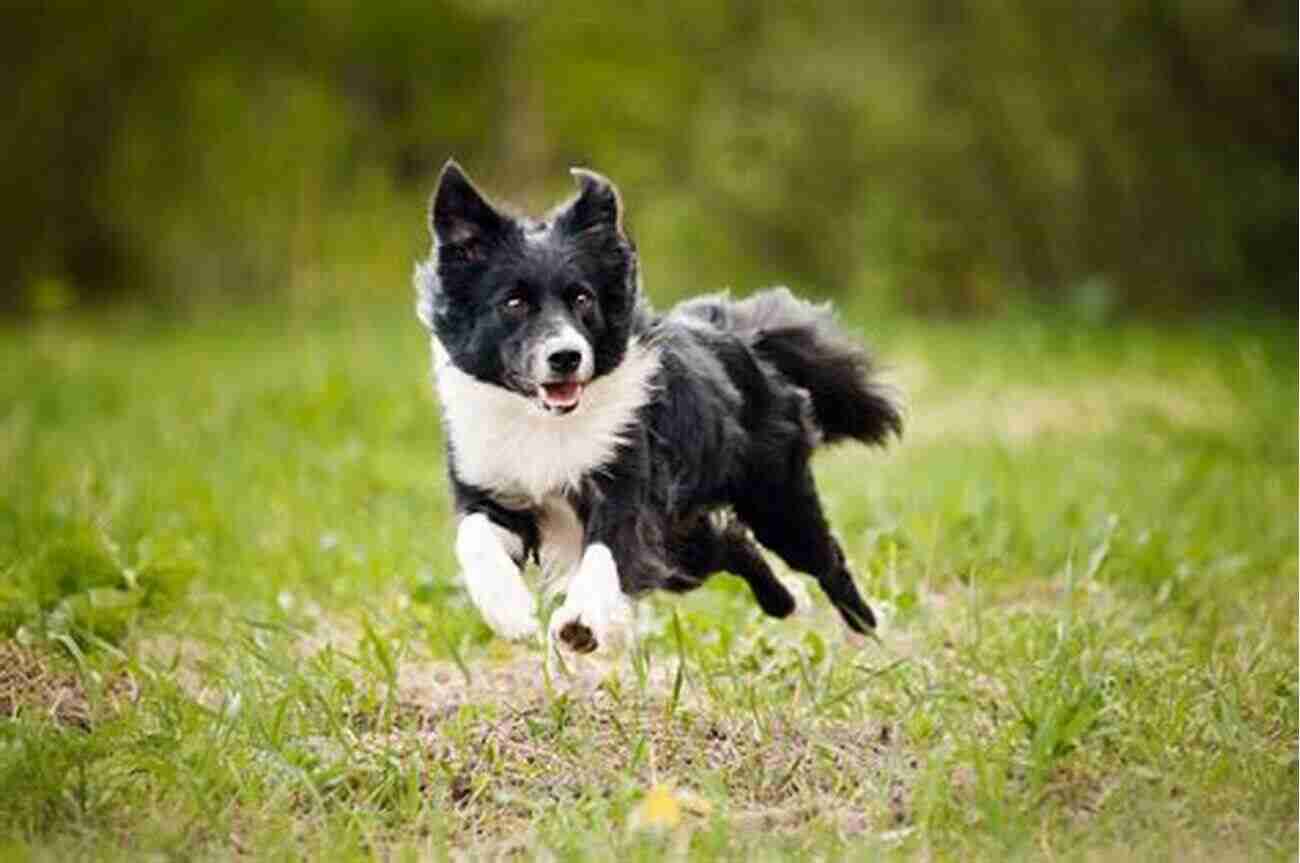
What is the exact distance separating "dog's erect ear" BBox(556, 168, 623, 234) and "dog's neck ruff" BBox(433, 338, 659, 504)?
1.14ft

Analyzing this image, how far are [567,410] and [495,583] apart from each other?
1.70 ft

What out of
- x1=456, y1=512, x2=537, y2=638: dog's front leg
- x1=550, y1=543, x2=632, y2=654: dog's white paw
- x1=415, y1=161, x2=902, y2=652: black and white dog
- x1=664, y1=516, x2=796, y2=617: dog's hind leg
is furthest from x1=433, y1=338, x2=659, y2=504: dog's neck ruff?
x1=664, y1=516, x2=796, y2=617: dog's hind leg

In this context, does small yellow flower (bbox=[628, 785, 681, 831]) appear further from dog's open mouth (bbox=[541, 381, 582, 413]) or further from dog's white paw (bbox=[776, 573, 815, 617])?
dog's white paw (bbox=[776, 573, 815, 617])

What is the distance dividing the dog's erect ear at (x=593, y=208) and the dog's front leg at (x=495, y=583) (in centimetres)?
88

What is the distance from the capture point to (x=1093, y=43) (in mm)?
17766

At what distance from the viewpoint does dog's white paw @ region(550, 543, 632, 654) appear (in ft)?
17.8

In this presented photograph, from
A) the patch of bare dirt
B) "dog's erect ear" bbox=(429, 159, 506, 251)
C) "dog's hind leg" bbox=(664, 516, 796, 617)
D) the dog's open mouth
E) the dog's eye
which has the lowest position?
the patch of bare dirt

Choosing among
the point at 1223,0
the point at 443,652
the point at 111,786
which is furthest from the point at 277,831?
the point at 1223,0

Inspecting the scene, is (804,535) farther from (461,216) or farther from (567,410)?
(461,216)

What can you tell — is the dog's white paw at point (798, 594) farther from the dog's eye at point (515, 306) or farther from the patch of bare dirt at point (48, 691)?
the patch of bare dirt at point (48, 691)

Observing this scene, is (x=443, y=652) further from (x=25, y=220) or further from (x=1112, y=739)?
(x=25, y=220)

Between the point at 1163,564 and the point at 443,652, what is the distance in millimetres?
3255

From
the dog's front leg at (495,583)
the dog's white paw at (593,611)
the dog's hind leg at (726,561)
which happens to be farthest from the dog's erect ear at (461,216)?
the dog's hind leg at (726,561)

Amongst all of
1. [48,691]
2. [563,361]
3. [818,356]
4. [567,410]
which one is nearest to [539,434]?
[567,410]
